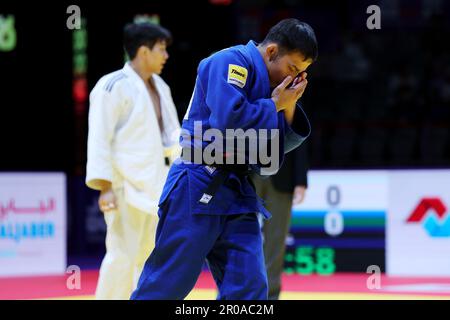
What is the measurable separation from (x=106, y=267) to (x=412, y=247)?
12.5 feet

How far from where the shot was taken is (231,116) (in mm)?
3129

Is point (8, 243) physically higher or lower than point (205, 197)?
lower

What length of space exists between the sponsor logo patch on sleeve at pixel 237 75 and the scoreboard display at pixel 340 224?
4.77 metres

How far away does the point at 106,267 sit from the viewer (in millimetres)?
4824

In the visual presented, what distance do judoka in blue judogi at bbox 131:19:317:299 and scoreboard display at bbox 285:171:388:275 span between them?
4.62 m

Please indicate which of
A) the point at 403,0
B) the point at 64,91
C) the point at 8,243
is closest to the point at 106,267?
the point at 8,243

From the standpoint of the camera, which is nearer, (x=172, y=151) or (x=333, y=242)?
(x=172, y=151)

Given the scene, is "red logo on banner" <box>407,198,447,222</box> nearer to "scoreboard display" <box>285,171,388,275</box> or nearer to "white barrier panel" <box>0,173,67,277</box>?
"scoreboard display" <box>285,171,388,275</box>

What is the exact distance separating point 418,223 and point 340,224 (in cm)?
74

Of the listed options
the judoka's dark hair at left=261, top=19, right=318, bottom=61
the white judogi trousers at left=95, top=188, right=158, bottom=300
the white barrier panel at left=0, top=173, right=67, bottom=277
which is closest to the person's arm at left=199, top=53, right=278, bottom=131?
the judoka's dark hair at left=261, top=19, right=318, bottom=61

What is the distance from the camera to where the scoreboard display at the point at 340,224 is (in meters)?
7.90

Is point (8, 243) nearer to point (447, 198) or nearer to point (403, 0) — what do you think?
point (447, 198)

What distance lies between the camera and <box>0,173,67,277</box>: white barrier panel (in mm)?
7828
